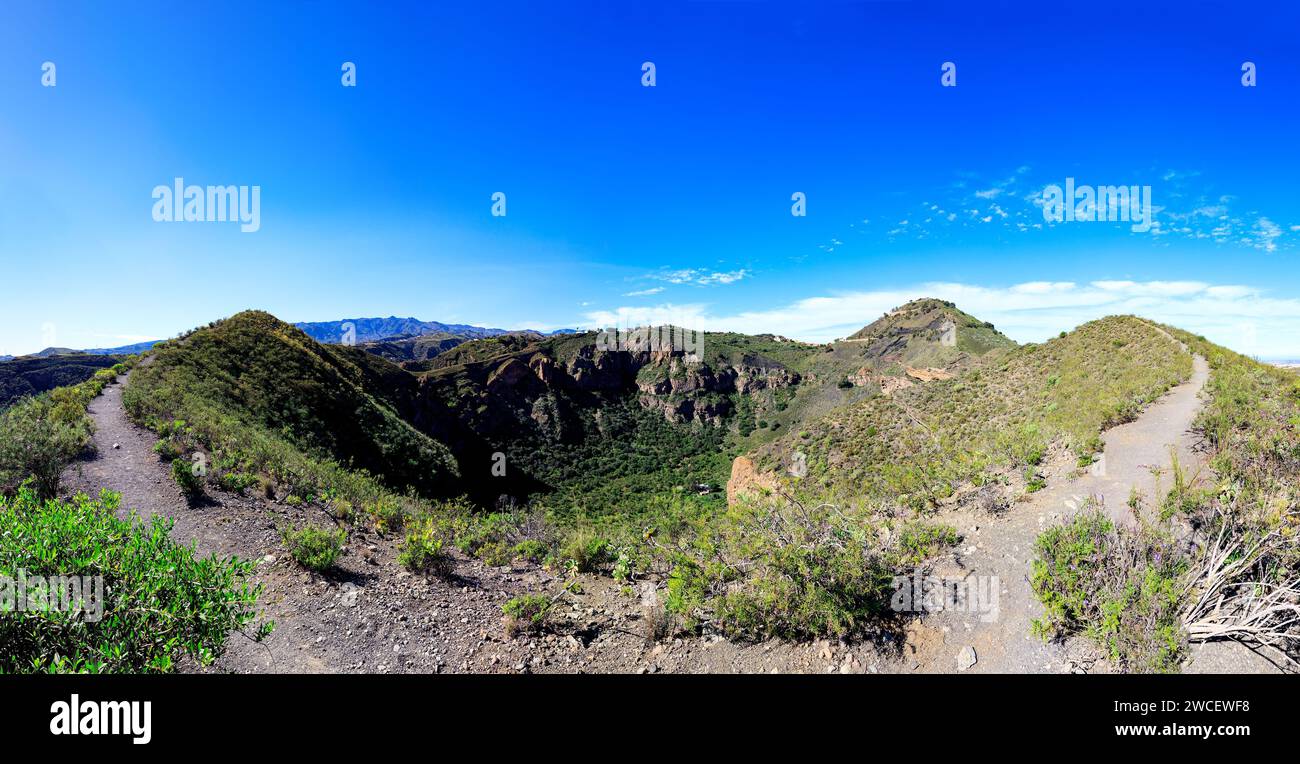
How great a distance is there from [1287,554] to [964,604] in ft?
11.8

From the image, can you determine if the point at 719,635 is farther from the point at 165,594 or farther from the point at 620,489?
the point at 620,489

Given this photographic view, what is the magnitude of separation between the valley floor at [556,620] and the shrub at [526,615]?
18 cm

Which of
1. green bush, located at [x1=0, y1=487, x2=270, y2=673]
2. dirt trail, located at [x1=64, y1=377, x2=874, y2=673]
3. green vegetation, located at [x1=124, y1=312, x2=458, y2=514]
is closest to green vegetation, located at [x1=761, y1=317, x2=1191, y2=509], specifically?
dirt trail, located at [x1=64, y1=377, x2=874, y2=673]

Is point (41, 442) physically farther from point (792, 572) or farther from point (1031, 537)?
point (1031, 537)

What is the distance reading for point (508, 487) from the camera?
165ft

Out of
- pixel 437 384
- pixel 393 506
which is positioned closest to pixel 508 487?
pixel 437 384

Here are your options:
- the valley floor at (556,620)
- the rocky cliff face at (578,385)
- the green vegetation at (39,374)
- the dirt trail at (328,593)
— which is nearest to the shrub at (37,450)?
the dirt trail at (328,593)

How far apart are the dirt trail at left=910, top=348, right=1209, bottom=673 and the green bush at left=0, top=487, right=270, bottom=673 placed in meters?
8.46

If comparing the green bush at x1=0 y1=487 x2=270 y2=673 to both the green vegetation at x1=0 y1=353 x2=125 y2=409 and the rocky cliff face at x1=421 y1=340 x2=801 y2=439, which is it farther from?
the green vegetation at x1=0 y1=353 x2=125 y2=409

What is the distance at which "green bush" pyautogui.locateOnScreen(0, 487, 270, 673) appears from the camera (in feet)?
11.7

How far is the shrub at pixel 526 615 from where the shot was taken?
7.00 meters

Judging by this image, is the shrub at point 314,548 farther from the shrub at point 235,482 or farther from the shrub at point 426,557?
the shrub at point 235,482

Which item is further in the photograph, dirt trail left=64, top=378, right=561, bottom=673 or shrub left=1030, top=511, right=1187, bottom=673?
dirt trail left=64, top=378, right=561, bottom=673

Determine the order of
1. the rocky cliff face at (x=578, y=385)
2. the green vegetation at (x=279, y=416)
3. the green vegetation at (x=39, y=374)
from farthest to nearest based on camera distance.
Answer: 1. the green vegetation at (x=39, y=374)
2. the rocky cliff face at (x=578, y=385)
3. the green vegetation at (x=279, y=416)
